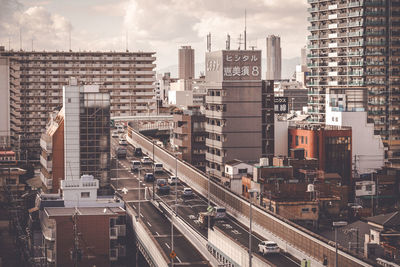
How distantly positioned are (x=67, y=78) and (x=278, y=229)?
97.6 meters

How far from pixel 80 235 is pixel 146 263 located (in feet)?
19.7

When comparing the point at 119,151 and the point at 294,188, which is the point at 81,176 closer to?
the point at 294,188

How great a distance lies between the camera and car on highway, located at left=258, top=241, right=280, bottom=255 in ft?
172

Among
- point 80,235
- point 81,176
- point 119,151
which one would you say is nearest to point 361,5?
point 119,151

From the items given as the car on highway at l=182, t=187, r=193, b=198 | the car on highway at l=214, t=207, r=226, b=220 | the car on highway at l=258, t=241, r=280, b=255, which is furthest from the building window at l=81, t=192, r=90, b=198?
the car on highway at l=258, t=241, r=280, b=255

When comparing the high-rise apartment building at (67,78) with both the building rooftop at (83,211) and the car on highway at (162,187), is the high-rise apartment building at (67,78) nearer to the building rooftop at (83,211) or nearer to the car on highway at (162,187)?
the car on highway at (162,187)

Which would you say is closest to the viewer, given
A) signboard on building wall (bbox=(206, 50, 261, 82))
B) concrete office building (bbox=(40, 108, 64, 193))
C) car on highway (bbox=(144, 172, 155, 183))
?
concrete office building (bbox=(40, 108, 64, 193))

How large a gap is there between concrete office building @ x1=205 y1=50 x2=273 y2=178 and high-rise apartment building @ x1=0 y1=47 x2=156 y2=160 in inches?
1819

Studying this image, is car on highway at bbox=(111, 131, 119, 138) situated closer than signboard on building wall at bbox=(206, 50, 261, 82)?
No

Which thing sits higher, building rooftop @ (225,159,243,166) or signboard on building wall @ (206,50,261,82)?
signboard on building wall @ (206,50,261,82)

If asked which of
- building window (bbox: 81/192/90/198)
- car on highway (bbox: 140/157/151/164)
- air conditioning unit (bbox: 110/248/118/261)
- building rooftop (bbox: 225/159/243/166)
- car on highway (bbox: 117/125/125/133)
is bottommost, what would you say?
air conditioning unit (bbox: 110/248/118/261)

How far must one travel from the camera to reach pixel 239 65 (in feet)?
283

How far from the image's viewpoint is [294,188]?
231 ft

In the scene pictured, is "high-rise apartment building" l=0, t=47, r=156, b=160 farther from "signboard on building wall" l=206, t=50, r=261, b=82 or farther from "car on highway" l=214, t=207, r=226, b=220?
"car on highway" l=214, t=207, r=226, b=220
